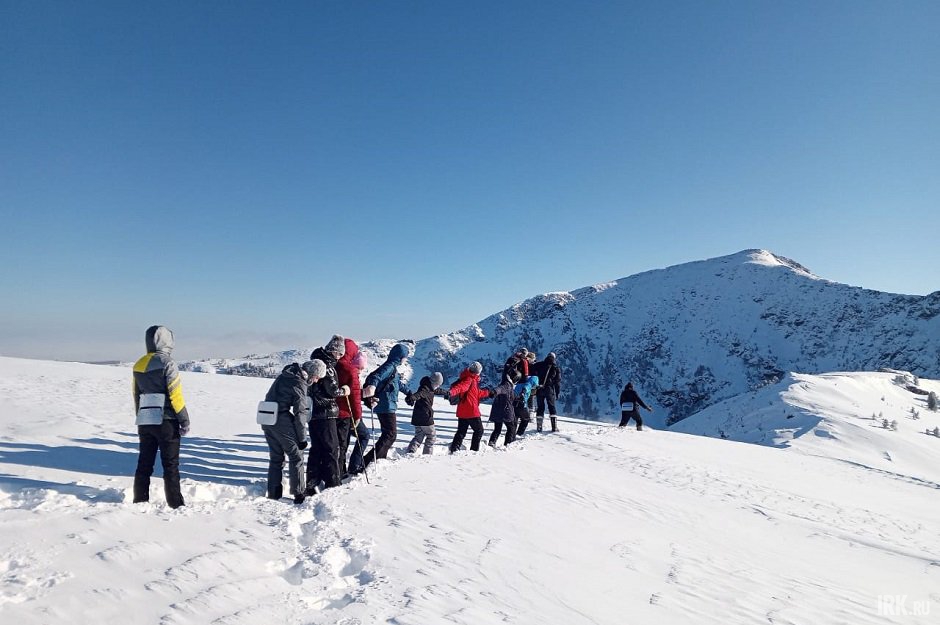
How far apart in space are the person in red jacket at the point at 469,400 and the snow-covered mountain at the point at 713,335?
94.3m

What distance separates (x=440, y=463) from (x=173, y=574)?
5.64 meters

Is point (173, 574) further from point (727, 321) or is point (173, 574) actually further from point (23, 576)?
point (727, 321)

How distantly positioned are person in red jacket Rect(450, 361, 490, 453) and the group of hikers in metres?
0.02

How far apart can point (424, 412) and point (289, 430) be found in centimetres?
347

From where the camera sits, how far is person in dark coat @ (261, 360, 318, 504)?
6.18 metres

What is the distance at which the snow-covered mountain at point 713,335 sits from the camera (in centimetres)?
10581

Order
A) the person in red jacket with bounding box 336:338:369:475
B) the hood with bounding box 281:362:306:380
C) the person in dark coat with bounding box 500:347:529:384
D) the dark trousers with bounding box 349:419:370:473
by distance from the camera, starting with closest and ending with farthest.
Result: the hood with bounding box 281:362:306:380, the dark trousers with bounding box 349:419:370:473, the person in red jacket with bounding box 336:338:369:475, the person in dark coat with bounding box 500:347:529:384

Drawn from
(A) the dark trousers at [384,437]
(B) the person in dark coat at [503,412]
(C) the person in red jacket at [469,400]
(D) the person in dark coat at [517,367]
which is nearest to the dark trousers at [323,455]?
(A) the dark trousers at [384,437]

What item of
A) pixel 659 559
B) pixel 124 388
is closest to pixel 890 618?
pixel 659 559

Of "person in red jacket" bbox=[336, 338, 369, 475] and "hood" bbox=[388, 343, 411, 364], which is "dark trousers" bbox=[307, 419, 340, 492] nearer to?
"person in red jacket" bbox=[336, 338, 369, 475]

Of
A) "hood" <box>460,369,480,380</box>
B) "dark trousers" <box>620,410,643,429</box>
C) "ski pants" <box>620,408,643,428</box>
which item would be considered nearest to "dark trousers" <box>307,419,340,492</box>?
"hood" <box>460,369,480,380</box>

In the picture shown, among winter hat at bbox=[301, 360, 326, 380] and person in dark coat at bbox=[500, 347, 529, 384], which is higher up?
winter hat at bbox=[301, 360, 326, 380]

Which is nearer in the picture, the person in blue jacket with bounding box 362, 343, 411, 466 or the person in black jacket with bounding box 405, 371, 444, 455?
the person in blue jacket with bounding box 362, 343, 411, 466

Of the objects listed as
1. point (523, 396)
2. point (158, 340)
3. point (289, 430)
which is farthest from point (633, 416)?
point (158, 340)
